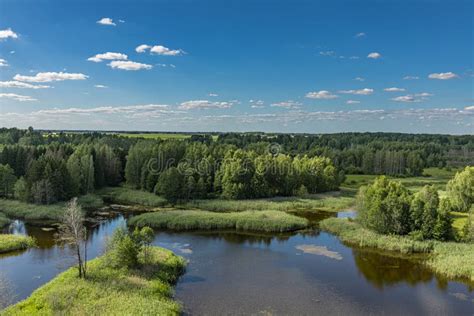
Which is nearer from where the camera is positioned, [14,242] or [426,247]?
[14,242]

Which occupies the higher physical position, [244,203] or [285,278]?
[244,203]

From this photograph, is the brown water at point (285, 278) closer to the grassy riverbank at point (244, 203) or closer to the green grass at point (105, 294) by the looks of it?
the green grass at point (105, 294)

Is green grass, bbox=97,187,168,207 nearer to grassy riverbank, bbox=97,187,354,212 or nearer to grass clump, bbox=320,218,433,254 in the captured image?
grassy riverbank, bbox=97,187,354,212

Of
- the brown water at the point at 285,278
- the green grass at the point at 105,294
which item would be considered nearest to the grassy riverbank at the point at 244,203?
the brown water at the point at 285,278

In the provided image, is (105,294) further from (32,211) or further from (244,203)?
(244,203)

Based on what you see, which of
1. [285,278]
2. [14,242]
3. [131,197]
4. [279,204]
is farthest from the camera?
[131,197]

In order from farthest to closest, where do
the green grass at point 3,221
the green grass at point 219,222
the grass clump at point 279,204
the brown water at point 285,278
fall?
the grass clump at point 279,204, the green grass at point 219,222, the green grass at point 3,221, the brown water at point 285,278

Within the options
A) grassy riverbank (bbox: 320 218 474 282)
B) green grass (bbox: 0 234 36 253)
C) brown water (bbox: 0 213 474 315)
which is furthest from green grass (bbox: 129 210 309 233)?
green grass (bbox: 0 234 36 253)

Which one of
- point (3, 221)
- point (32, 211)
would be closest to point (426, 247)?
point (3, 221)
